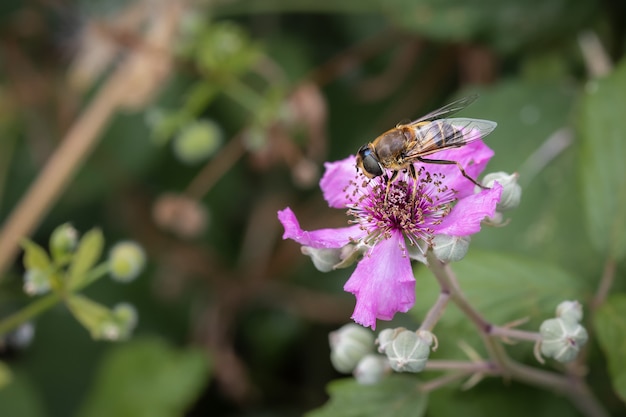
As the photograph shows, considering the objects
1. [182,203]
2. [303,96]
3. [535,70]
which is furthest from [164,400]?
[535,70]

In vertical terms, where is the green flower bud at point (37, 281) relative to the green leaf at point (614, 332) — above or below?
above

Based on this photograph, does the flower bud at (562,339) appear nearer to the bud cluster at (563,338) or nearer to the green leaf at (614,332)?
the bud cluster at (563,338)

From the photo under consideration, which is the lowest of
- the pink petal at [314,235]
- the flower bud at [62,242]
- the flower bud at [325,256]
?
the flower bud at [325,256]

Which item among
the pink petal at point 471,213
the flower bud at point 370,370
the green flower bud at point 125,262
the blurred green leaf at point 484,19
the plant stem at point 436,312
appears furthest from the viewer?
the blurred green leaf at point 484,19

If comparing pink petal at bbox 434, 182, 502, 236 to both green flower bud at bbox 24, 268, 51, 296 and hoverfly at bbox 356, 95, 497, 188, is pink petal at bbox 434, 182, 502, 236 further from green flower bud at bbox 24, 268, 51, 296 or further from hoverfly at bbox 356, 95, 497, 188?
green flower bud at bbox 24, 268, 51, 296

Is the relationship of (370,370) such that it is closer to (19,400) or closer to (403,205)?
(403,205)

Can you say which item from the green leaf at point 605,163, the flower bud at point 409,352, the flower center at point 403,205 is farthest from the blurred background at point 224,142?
the flower bud at point 409,352
